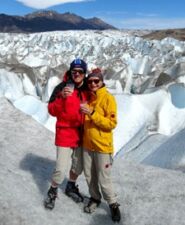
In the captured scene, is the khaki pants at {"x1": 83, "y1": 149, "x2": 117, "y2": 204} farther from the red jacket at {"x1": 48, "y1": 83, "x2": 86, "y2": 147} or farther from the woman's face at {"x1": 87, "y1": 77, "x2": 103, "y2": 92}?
the woman's face at {"x1": 87, "y1": 77, "x2": 103, "y2": 92}

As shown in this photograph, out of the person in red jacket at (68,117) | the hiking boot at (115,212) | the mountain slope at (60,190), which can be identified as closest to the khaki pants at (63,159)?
the person in red jacket at (68,117)

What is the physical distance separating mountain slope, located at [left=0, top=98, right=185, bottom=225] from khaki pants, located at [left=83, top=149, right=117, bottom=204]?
0.25 meters

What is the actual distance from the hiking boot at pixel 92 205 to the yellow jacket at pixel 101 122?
0.52 meters

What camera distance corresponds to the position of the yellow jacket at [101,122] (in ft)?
12.3

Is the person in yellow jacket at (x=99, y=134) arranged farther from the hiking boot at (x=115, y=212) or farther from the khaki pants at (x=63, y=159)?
the khaki pants at (x=63, y=159)

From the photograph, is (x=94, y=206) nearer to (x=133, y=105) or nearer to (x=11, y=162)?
(x=11, y=162)

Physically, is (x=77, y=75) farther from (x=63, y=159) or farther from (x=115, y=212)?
(x=115, y=212)

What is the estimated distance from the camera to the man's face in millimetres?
3908

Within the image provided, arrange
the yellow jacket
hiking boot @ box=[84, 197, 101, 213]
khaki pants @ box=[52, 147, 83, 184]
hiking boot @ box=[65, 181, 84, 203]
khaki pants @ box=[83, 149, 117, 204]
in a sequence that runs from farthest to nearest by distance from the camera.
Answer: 1. hiking boot @ box=[65, 181, 84, 203]
2. hiking boot @ box=[84, 197, 101, 213]
3. khaki pants @ box=[52, 147, 83, 184]
4. khaki pants @ box=[83, 149, 117, 204]
5. the yellow jacket

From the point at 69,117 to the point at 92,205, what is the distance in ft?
2.51

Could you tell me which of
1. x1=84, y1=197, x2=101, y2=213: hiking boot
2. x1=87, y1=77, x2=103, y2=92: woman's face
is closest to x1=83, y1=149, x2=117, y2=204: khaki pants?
x1=84, y1=197, x2=101, y2=213: hiking boot

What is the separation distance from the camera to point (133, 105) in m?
10.2

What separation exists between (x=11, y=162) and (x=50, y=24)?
592 ft

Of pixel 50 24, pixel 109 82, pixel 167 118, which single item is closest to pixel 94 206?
pixel 167 118
